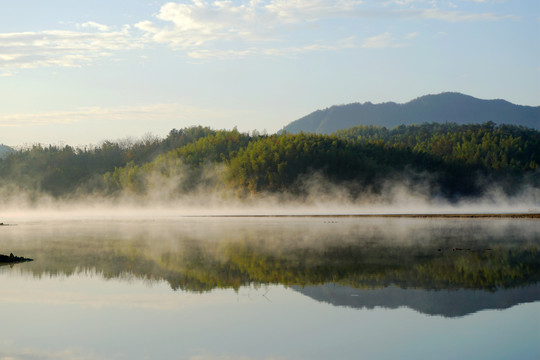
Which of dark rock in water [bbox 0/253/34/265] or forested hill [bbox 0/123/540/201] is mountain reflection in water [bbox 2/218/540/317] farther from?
forested hill [bbox 0/123/540/201]

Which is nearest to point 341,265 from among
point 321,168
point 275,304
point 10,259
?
point 275,304

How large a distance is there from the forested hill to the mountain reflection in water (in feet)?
367

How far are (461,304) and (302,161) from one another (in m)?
138

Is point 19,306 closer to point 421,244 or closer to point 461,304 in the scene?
point 461,304

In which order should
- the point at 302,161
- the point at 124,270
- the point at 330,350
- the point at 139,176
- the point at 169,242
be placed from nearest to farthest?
the point at 330,350 → the point at 124,270 → the point at 169,242 → the point at 302,161 → the point at 139,176

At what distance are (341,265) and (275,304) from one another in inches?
344

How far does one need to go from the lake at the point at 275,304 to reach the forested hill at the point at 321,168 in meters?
122

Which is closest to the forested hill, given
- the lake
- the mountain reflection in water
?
the mountain reflection in water

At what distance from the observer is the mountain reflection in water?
2077 centimetres

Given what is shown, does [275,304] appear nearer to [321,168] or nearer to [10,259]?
[10,259]

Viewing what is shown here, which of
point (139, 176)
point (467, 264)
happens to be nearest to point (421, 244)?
point (467, 264)

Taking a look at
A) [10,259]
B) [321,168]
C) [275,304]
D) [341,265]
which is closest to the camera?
[275,304]

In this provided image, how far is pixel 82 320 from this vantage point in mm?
17938

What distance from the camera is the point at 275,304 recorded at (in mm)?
19719
